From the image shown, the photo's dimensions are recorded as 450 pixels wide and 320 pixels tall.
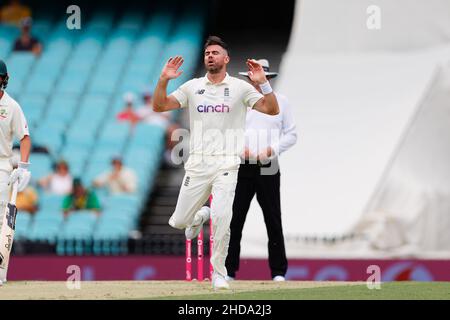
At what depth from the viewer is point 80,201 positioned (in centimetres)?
1708

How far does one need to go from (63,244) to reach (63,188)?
189 centimetres

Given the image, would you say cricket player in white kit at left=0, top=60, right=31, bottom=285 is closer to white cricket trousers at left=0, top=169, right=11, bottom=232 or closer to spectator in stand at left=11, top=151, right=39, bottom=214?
white cricket trousers at left=0, top=169, right=11, bottom=232

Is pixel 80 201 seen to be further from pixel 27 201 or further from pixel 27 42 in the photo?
pixel 27 42

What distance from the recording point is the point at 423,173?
16578mm

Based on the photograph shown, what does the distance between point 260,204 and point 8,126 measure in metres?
2.30

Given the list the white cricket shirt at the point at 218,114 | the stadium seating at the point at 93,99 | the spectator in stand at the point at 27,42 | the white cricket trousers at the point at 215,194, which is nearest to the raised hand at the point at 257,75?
the white cricket shirt at the point at 218,114

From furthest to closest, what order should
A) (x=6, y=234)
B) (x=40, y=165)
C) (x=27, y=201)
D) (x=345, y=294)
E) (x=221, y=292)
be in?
(x=40, y=165)
(x=27, y=201)
(x=6, y=234)
(x=221, y=292)
(x=345, y=294)

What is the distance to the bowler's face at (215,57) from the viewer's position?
9.96 meters

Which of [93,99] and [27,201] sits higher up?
[93,99]

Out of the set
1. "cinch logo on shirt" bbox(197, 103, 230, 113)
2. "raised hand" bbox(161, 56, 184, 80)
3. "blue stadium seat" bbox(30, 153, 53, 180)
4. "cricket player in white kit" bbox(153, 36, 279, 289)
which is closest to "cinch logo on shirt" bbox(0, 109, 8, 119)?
"cricket player in white kit" bbox(153, 36, 279, 289)

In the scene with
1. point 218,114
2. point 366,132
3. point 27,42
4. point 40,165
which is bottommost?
point 40,165

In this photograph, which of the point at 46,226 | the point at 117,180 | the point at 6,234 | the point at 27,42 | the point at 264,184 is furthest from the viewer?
the point at 27,42

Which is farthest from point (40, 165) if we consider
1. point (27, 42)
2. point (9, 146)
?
point (9, 146)
